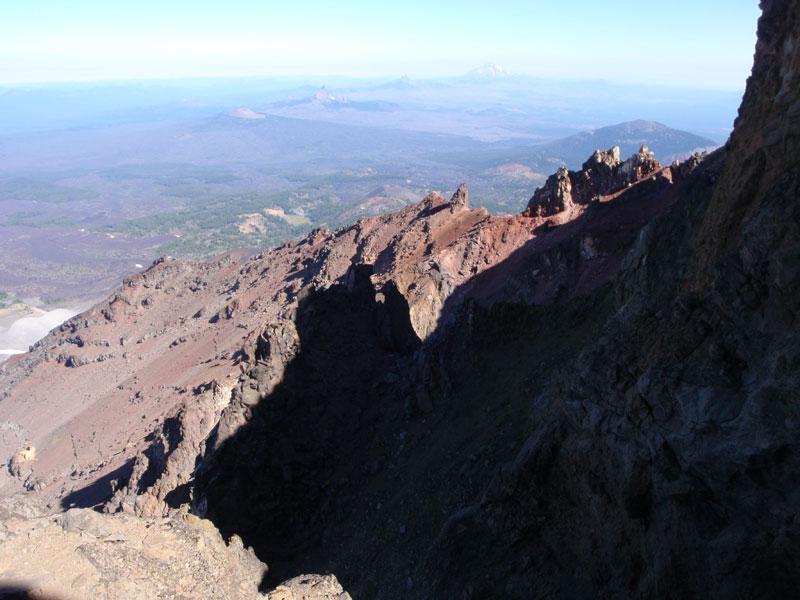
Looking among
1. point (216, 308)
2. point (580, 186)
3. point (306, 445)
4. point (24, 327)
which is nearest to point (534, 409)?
point (306, 445)

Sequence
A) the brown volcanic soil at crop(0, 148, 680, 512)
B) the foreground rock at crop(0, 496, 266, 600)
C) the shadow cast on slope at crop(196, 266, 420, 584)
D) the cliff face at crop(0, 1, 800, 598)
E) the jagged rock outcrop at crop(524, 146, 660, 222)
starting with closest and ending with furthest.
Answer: the cliff face at crop(0, 1, 800, 598) < the foreground rock at crop(0, 496, 266, 600) < the shadow cast on slope at crop(196, 266, 420, 584) < the brown volcanic soil at crop(0, 148, 680, 512) < the jagged rock outcrop at crop(524, 146, 660, 222)

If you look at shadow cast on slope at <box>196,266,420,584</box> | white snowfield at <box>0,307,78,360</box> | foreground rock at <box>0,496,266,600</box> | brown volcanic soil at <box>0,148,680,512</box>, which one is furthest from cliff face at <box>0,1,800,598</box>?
white snowfield at <box>0,307,78,360</box>

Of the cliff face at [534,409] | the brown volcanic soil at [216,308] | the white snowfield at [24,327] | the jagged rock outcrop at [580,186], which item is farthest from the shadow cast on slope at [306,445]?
the white snowfield at [24,327]

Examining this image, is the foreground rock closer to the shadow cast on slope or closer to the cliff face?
the shadow cast on slope

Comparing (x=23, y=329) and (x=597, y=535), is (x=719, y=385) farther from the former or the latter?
(x=23, y=329)

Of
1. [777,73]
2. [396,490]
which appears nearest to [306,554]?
[396,490]

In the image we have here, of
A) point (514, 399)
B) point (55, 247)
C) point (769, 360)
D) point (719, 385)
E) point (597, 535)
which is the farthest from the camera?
point (55, 247)

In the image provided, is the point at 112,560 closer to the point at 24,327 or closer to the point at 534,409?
the point at 534,409
